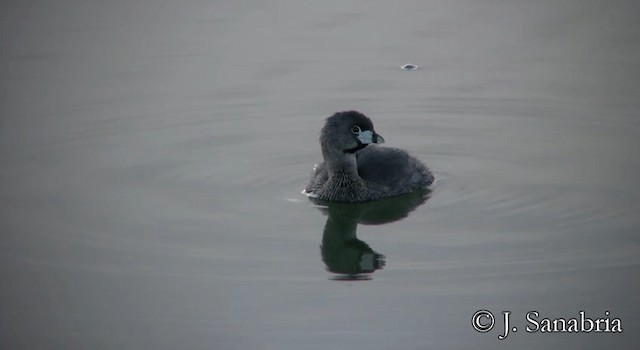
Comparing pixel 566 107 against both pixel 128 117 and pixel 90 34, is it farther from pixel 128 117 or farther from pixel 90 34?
pixel 90 34

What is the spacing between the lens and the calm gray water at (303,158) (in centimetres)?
1116

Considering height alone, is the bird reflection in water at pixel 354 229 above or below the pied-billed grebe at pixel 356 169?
below

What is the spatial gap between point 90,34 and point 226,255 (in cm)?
883

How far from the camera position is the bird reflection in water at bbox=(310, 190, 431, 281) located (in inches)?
465

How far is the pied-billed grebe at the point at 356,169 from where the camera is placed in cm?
1354

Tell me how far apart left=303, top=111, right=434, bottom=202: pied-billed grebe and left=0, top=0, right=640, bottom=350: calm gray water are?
0.61ft

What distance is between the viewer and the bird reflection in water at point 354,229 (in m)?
11.8

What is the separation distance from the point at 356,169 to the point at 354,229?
1.00m

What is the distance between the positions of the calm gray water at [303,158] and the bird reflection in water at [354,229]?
0.03 m

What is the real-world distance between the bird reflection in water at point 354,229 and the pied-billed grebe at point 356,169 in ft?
0.33

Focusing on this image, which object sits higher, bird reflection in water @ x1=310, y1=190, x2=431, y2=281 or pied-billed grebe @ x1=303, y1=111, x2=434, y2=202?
pied-billed grebe @ x1=303, y1=111, x2=434, y2=202

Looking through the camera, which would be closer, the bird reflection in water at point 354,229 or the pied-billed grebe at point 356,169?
the bird reflection in water at point 354,229

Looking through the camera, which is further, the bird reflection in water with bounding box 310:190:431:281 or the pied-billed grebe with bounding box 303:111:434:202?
the pied-billed grebe with bounding box 303:111:434:202

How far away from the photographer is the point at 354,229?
13047 mm
